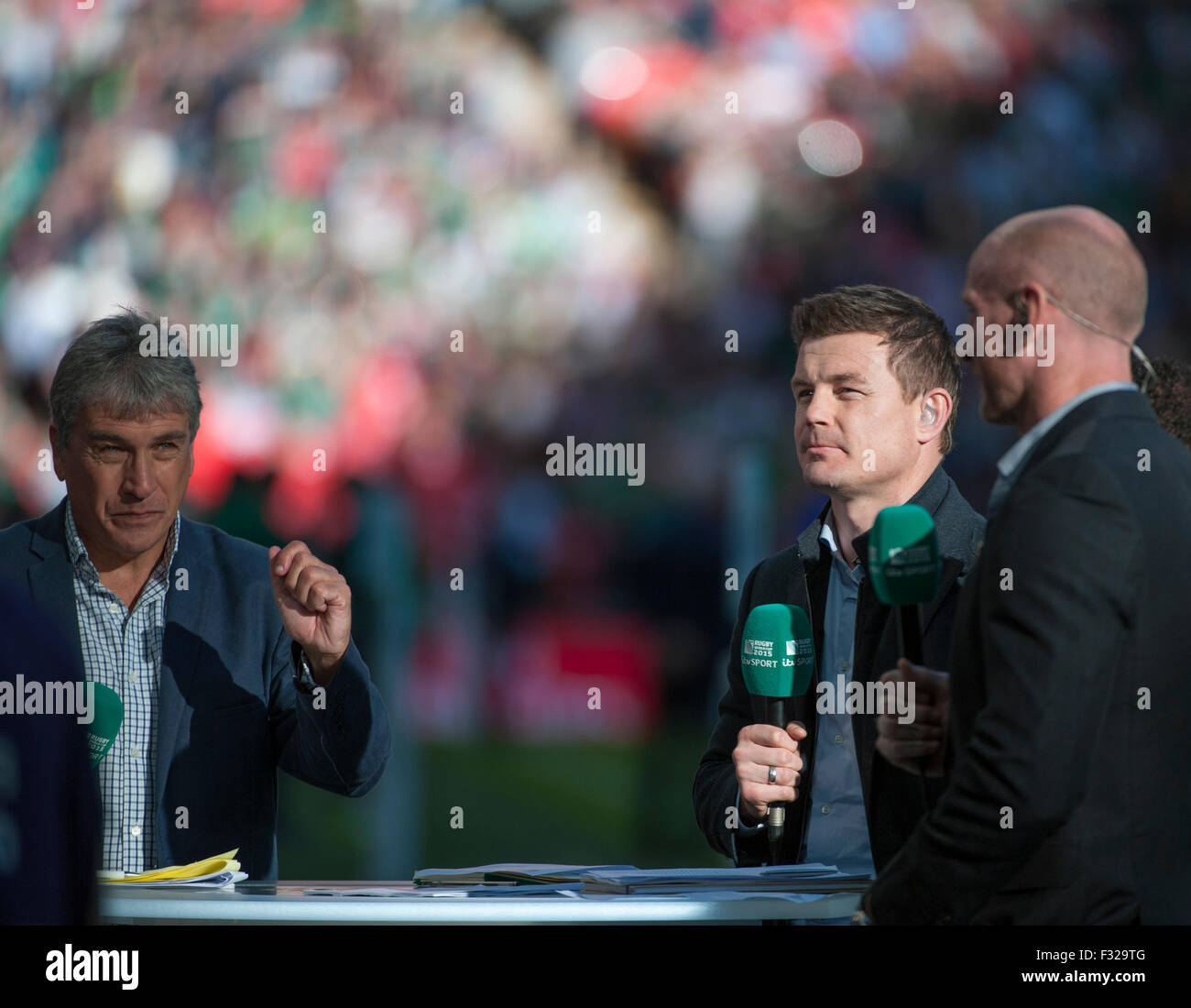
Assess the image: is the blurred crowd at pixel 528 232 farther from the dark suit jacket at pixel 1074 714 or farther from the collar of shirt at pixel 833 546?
the dark suit jacket at pixel 1074 714

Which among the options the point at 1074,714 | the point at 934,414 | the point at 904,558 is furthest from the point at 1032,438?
the point at 934,414

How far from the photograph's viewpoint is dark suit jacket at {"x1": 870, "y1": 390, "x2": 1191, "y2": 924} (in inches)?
68.4

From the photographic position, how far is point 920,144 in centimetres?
595

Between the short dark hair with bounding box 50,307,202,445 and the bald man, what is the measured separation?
1.56 metres

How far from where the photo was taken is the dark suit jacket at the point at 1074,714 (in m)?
1.74

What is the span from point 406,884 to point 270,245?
13.6 ft

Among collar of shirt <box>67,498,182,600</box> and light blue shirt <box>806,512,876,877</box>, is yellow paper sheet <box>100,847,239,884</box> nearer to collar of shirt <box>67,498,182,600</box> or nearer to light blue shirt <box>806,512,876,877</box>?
collar of shirt <box>67,498,182,600</box>

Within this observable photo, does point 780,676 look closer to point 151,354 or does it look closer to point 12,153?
point 151,354

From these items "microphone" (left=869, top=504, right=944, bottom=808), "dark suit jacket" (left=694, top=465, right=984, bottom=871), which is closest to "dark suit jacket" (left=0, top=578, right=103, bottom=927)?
"microphone" (left=869, top=504, right=944, bottom=808)

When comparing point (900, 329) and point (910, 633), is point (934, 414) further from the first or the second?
point (910, 633)

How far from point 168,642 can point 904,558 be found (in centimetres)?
136

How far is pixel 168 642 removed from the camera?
268 cm

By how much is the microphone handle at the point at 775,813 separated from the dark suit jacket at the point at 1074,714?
48 centimetres
